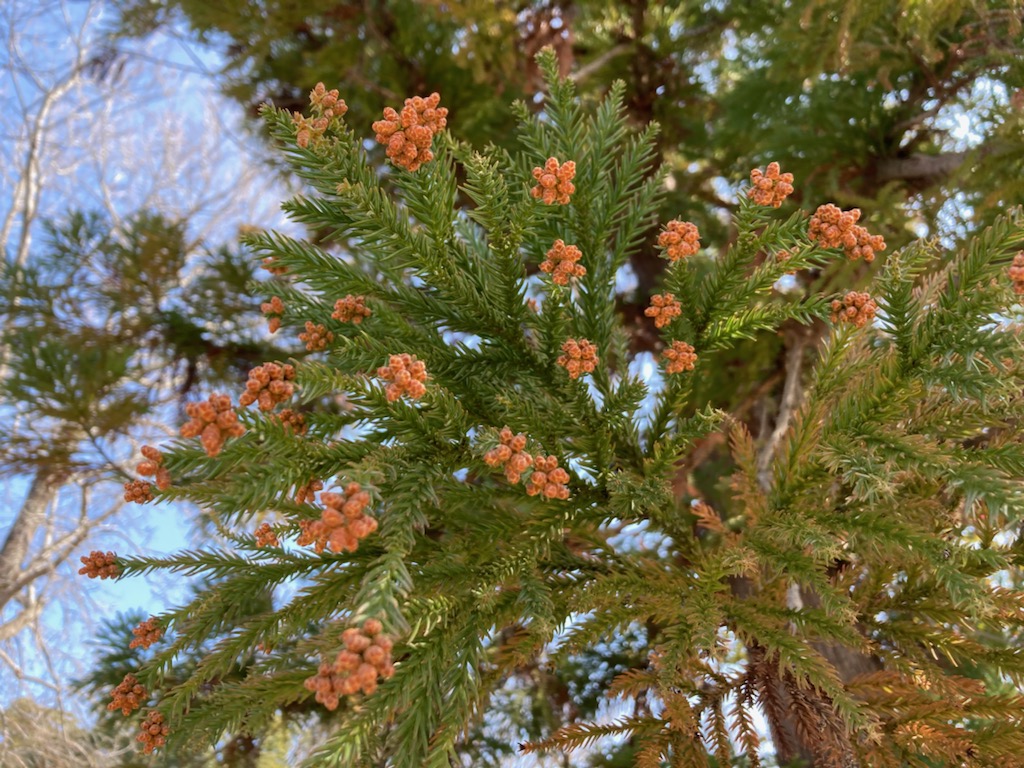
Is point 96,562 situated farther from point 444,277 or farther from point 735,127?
point 735,127

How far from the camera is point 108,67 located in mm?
3736

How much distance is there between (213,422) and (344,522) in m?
0.21

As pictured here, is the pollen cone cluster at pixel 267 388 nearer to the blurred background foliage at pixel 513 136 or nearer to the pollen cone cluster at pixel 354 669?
the pollen cone cluster at pixel 354 669

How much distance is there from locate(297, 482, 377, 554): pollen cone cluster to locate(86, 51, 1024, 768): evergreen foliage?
0.27ft

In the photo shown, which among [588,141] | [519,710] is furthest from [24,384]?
[588,141]

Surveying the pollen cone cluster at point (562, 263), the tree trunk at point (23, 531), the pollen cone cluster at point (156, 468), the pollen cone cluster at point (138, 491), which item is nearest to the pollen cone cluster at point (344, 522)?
the pollen cone cluster at point (156, 468)

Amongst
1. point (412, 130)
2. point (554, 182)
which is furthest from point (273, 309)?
point (554, 182)

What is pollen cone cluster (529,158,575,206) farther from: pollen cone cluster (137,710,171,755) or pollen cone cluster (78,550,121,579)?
pollen cone cluster (137,710,171,755)

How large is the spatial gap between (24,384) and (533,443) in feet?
8.16

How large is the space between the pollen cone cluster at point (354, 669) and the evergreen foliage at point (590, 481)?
18cm

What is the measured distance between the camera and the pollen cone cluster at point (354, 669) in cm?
73

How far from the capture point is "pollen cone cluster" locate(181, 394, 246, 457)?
0.86 metres

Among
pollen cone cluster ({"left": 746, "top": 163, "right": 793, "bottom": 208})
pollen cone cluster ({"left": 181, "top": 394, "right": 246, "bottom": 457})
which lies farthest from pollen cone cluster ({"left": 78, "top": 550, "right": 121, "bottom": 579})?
pollen cone cluster ({"left": 746, "top": 163, "right": 793, "bottom": 208})

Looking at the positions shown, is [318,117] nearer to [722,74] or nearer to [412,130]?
[412,130]
